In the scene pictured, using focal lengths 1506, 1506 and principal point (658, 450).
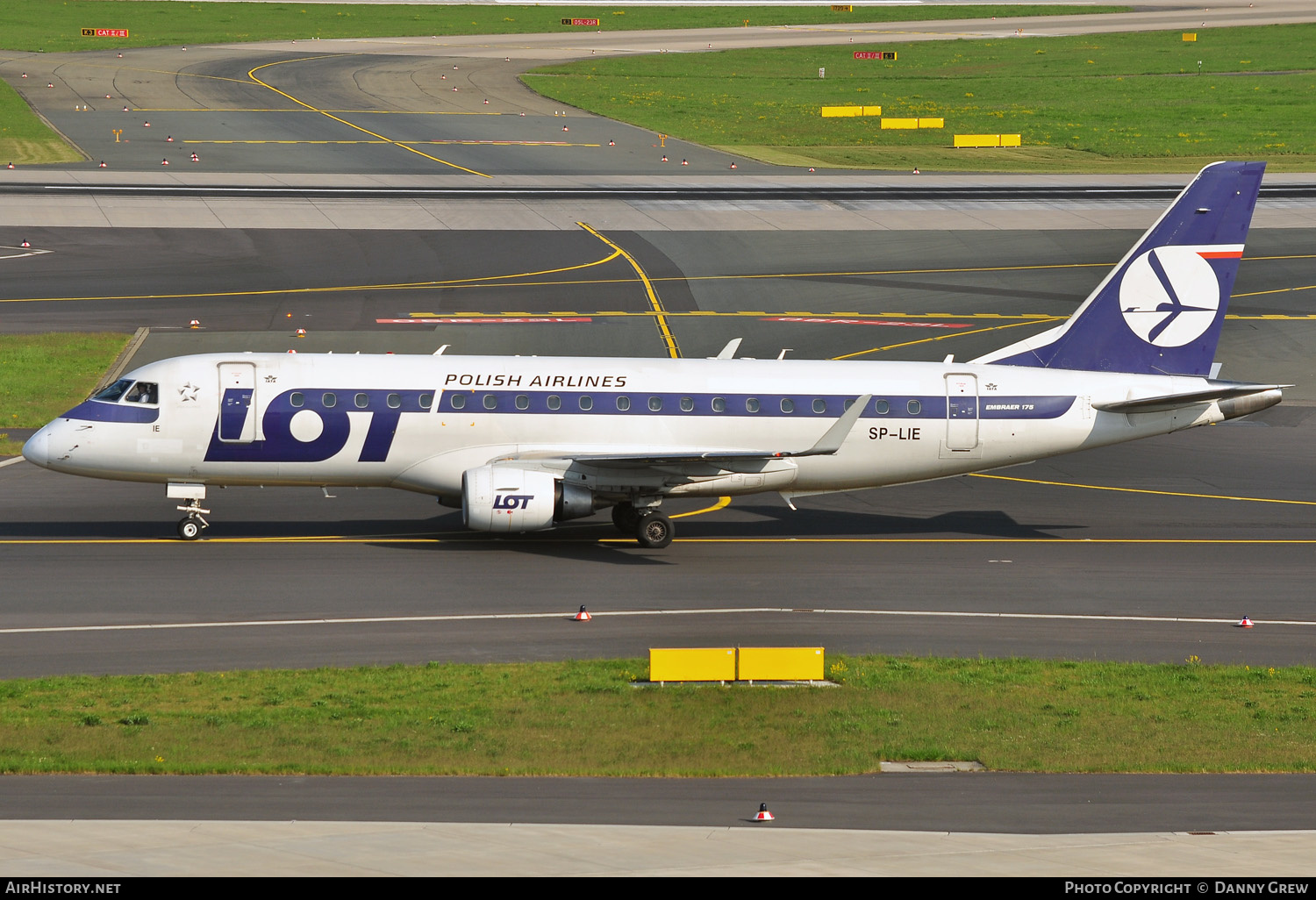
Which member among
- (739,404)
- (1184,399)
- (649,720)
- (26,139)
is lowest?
(649,720)

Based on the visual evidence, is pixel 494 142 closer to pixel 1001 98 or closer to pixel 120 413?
pixel 1001 98

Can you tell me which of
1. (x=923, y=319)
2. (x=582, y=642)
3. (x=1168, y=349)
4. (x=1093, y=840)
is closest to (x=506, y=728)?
(x=582, y=642)

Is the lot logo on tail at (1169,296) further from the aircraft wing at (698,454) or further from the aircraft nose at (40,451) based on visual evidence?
the aircraft nose at (40,451)

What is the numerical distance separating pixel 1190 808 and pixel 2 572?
87.6 ft

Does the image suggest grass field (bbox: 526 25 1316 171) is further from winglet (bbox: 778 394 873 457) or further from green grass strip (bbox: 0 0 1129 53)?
winglet (bbox: 778 394 873 457)

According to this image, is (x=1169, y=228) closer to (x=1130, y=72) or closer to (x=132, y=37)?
(x=1130, y=72)

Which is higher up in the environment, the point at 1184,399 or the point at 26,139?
the point at 26,139

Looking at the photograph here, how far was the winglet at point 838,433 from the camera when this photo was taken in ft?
121

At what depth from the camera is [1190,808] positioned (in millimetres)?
21891

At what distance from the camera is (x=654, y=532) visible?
1543 inches

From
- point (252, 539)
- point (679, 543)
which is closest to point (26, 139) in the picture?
point (252, 539)

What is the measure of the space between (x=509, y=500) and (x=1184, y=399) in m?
17.7

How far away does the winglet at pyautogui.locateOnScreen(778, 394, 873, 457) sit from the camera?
121 feet

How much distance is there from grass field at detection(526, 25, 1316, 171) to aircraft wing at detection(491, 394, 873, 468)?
67448mm
